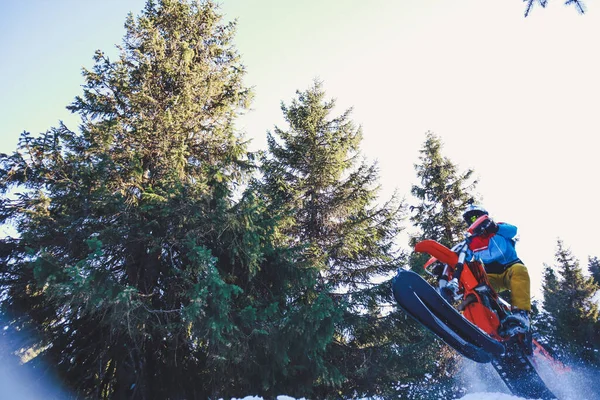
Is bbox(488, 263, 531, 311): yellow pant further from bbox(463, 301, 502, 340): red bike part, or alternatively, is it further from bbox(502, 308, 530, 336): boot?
bbox(463, 301, 502, 340): red bike part

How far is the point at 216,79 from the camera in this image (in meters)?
11.2

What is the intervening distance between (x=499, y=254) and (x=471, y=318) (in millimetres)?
1256

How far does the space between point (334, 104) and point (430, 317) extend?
10155 mm

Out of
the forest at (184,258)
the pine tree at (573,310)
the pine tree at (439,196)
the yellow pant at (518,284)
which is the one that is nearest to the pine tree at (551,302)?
the pine tree at (573,310)

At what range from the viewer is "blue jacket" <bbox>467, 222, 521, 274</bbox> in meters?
6.45

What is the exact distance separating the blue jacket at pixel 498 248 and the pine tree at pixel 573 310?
16864 mm

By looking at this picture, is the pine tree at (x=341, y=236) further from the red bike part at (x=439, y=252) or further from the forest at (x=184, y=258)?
the red bike part at (x=439, y=252)

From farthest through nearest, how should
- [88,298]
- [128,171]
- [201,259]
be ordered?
1. [128,171]
2. [201,259]
3. [88,298]

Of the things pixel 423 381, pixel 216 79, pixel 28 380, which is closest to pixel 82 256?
pixel 28 380

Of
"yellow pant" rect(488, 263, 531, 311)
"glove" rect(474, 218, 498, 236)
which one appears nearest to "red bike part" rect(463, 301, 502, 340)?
"yellow pant" rect(488, 263, 531, 311)

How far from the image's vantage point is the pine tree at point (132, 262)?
6.39 metres

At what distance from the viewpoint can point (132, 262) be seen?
7.94 metres

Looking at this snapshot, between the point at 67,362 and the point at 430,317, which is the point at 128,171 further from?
the point at 430,317

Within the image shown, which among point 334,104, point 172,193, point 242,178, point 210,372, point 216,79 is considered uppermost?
point 334,104
